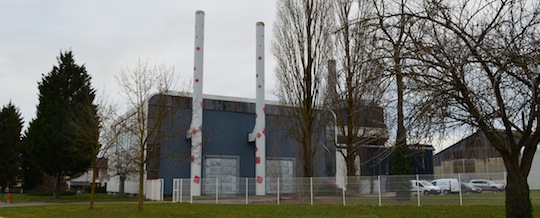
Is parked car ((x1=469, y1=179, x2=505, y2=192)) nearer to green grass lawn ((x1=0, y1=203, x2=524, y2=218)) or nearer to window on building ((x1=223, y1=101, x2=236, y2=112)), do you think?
green grass lawn ((x1=0, y1=203, x2=524, y2=218))

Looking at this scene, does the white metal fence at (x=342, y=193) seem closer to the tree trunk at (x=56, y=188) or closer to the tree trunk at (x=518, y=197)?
the tree trunk at (x=56, y=188)

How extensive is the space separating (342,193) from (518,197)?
1398 centimetres

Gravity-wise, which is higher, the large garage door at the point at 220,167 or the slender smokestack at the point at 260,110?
the slender smokestack at the point at 260,110

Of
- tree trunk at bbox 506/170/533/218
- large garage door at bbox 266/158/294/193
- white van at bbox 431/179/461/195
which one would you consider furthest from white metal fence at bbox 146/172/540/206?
tree trunk at bbox 506/170/533/218

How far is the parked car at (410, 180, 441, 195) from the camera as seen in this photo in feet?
74.4

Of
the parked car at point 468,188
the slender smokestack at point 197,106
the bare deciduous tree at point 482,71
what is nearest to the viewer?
the bare deciduous tree at point 482,71

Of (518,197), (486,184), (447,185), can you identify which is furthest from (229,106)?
(518,197)

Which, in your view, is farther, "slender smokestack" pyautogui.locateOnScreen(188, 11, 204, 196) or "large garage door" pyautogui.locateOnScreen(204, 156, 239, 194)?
"large garage door" pyautogui.locateOnScreen(204, 156, 239, 194)

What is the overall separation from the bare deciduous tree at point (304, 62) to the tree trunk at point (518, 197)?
16.3 meters

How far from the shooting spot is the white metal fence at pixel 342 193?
71.7 feet

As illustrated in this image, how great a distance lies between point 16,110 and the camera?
45906mm

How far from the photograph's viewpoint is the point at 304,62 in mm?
27562

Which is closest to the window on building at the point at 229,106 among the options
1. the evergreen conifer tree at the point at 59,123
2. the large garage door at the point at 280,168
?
the large garage door at the point at 280,168

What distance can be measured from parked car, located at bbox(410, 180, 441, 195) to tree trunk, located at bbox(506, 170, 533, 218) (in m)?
11.7
